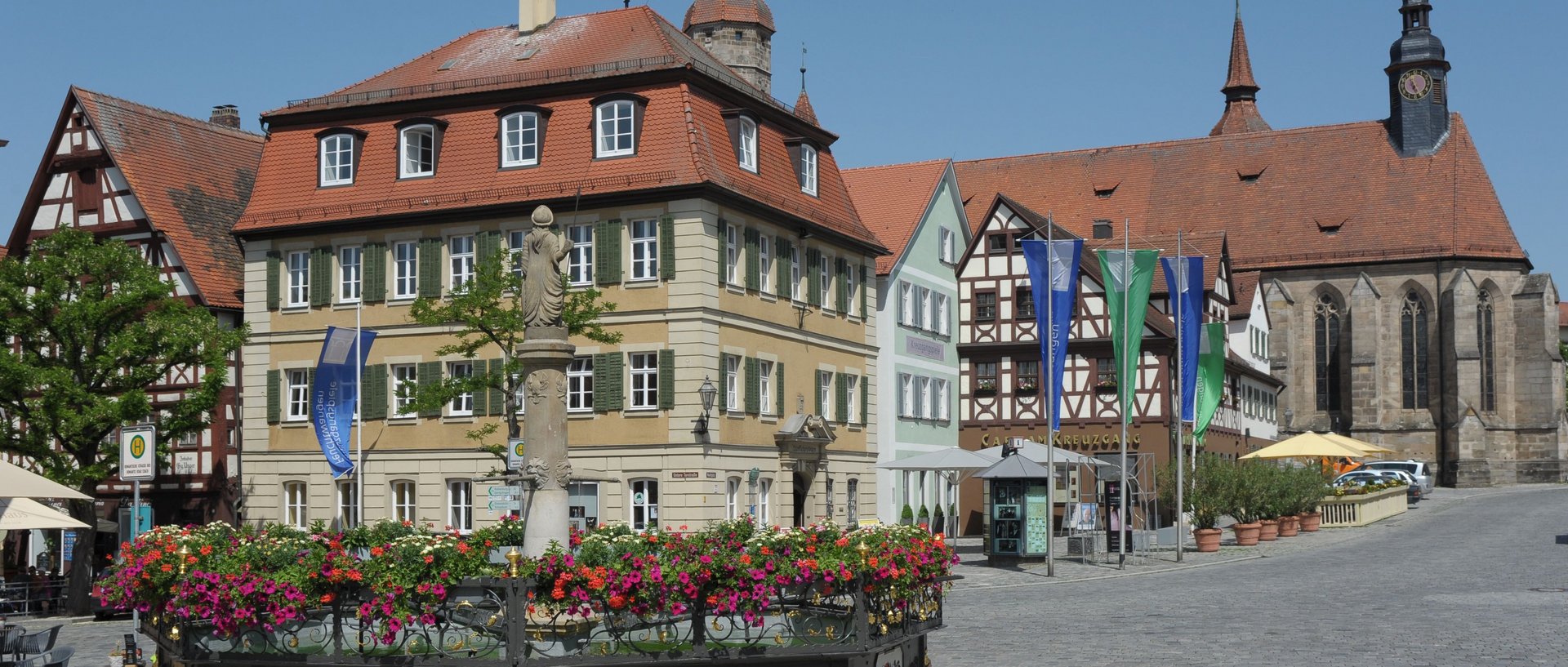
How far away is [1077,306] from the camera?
49156 millimetres

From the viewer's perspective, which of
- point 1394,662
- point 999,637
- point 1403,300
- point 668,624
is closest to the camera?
point 668,624

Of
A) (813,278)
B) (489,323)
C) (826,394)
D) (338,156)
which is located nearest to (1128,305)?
(813,278)

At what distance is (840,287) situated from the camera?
40.1 metres

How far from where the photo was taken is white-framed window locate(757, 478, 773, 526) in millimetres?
35625

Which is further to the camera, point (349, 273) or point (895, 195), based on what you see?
point (895, 195)

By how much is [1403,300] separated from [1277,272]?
198 inches

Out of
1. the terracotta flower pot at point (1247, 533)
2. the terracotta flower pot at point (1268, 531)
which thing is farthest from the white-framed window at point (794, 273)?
the terracotta flower pot at point (1268, 531)

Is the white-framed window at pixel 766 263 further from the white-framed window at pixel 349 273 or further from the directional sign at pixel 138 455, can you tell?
the directional sign at pixel 138 455

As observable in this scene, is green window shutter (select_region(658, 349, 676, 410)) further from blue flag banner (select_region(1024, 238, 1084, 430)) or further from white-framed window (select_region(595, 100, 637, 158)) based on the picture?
blue flag banner (select_region(1024, 238, 1084, 430))

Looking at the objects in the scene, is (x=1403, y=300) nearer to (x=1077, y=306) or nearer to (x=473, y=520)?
(x=1077, y=306)

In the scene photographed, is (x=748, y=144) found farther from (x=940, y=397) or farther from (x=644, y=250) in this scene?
(x=940, y=397)

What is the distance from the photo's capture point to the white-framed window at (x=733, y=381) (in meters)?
34.4

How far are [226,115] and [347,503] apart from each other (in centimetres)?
1854

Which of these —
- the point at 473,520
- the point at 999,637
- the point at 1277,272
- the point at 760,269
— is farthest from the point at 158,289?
the point at 1277,272
